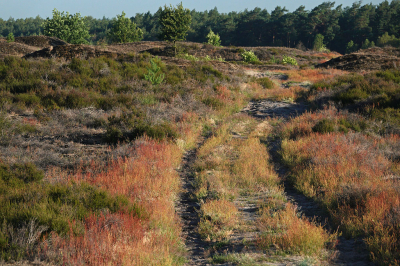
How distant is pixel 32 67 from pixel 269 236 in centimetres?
1483

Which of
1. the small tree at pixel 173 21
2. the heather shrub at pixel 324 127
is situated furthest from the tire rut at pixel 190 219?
the small tree at pixel 173 21

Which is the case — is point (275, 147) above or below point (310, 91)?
below

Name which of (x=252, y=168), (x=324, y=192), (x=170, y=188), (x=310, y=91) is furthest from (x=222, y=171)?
(x=310, y=91)

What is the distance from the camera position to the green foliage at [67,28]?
1882 inches

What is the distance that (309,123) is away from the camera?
1023 centimetres

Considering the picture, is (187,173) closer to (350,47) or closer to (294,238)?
(294,238)

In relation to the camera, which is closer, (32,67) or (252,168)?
(252,168)

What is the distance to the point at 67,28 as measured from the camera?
47594 millimetres

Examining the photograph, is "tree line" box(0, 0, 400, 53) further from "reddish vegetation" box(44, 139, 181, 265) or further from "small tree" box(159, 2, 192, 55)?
"reddish vegetation" box(44, 139, 181, 265)

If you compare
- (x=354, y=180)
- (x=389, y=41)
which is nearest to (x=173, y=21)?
(x=354, y=180)

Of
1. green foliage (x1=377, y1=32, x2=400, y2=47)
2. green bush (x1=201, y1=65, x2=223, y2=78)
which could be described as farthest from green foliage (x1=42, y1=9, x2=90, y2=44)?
green foliage (x1=377, y1=32, x2=400, y2=47)

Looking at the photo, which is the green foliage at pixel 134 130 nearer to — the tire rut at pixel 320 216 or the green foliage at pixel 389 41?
the tire rut at pixel 320 216

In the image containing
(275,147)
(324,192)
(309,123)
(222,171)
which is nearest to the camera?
(324,192)

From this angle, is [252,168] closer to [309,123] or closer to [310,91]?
[309,123]
